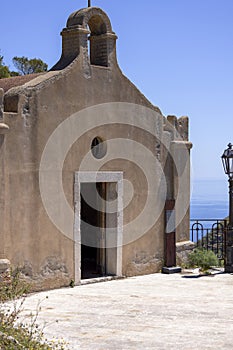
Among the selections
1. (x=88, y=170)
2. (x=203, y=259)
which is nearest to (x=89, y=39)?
(x=88, y=170)

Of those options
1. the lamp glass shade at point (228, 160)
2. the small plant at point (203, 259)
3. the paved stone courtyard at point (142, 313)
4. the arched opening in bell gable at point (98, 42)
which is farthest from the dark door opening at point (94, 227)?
the lamp glass shade at point (228, 160)

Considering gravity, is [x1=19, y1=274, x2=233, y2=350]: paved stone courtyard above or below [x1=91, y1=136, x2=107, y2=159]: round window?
below

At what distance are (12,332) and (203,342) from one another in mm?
2486

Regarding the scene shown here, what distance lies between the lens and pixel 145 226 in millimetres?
13961

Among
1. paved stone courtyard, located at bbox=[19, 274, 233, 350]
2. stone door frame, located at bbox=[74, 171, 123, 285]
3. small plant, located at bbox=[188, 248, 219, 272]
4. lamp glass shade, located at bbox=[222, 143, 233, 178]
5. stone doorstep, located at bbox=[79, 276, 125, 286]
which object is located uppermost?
lamp glass shade, located at bbox=[222, 143, 233, 178]

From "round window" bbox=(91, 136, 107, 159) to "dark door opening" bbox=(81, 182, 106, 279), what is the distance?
684 mm

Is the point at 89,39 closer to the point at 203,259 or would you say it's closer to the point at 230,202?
the point at 230,202

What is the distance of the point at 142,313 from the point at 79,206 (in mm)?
3293

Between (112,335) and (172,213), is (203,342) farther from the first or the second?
(172,213)

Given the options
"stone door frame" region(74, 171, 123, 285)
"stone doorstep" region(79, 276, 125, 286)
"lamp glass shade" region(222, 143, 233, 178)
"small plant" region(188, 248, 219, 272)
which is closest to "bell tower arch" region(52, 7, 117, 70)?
"stone door frame" region(74, 171, 123, 285)

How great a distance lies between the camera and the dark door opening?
13.3 m

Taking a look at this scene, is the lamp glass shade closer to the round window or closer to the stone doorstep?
the round window

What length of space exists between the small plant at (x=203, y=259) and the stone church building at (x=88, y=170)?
39 centimetres

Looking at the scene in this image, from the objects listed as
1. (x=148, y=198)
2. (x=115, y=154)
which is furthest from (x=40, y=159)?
(x=148, y=198)
